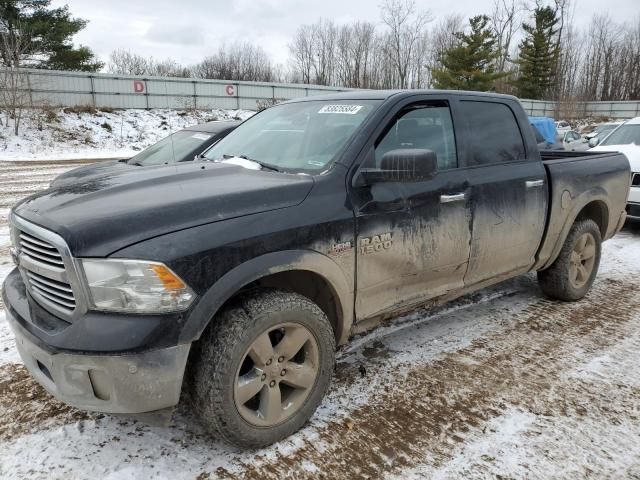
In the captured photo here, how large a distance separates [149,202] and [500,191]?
256 centimetres

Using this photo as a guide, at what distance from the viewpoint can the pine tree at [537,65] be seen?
174 ft

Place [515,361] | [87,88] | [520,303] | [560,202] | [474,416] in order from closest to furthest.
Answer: [474,416] < [515,361] < [560,202] < [520,303] < [87,88]

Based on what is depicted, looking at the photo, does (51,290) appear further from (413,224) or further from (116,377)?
(413,224)

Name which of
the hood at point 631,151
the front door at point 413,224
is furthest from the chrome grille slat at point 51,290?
the hood at point 631,151

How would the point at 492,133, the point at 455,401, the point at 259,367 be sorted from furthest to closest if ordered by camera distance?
the point at 492,133, the point at 455,401, the point at 259,367

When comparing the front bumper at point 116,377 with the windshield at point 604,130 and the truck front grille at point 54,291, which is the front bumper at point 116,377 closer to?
the truck front grille at point 54,291

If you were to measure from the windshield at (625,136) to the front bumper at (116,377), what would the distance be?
940cm

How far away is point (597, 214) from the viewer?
4961 mm

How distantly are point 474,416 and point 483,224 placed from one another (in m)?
1.38

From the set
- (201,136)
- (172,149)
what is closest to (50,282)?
(172,149)

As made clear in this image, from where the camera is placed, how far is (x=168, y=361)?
211 centimetres

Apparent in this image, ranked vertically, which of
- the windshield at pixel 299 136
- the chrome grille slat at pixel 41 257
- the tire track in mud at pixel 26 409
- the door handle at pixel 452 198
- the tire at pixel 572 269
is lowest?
the tire track in mud at pixel 26 409

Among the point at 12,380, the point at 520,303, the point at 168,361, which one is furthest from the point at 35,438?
the point at 520,303

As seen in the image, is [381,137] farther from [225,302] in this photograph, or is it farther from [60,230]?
[60,230]
